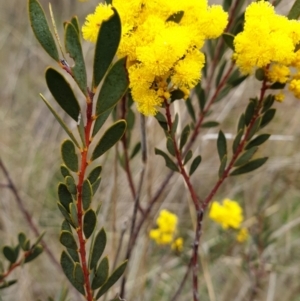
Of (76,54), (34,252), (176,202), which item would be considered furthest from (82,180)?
(176,202)

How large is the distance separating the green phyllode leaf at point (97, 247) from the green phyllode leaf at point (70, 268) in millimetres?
22

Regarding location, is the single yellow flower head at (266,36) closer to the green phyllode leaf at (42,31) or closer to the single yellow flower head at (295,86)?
the single yellow flower head at (295,86)

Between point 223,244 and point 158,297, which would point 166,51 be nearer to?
point 223,244

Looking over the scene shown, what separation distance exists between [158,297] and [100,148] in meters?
1.33

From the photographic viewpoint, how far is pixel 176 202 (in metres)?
2.04

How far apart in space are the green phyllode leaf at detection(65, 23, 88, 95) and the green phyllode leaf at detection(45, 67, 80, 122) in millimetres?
12

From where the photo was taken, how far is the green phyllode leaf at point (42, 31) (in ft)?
1.43

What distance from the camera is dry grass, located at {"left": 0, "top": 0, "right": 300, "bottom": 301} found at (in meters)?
1.52

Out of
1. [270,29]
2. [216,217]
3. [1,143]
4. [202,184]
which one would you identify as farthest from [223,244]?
[1,143]

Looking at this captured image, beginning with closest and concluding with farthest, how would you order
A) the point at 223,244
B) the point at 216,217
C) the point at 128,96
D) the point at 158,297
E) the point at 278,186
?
the point at 128,96 < the point at 216,217 < the point at 223,244 < the point at 158,297 < the point at 278,186

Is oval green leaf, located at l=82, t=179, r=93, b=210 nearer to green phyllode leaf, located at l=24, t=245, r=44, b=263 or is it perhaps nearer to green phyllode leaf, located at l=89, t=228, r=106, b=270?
green phyllode leaf, located at l=89, t=228, r=106, b=270

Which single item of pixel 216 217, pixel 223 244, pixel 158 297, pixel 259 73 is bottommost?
pixel 158 297

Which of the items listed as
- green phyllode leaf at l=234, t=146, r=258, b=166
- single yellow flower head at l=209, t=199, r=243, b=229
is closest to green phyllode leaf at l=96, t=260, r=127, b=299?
green phyllode leaf at l=234, t=146, r=258, b=166

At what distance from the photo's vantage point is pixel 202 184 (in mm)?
2070
